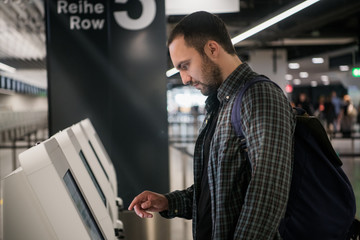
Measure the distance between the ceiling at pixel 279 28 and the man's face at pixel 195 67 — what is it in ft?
8.64

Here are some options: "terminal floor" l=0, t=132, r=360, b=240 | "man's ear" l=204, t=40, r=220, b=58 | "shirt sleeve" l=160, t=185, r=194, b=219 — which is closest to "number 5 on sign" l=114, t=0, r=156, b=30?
"terminal floor" l=0, t=132, r=360, b=240

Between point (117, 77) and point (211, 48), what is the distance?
2905 millimetres

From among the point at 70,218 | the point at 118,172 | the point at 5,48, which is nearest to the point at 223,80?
the point at 70,218

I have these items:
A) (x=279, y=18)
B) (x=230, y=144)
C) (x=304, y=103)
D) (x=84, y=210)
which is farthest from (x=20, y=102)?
(x=230, y=144)

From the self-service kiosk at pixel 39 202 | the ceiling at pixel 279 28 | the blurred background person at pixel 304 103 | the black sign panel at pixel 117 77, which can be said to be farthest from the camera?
the ceiling at pixel 279 28

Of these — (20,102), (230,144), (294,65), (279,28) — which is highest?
(279,28)

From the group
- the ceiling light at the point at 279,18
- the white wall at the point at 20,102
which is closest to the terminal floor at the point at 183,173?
the ceiling light at the point at 279,18

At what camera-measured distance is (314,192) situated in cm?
105

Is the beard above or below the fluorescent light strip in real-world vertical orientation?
below

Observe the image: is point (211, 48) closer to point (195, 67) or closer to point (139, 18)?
point (195, 67)

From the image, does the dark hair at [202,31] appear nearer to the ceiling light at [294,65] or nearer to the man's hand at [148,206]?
the man's hand at [148,206]

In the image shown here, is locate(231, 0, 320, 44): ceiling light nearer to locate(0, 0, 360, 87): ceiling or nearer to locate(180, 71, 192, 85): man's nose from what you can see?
locate(0, 0, 360, 87): ceiling

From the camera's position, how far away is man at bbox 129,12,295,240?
1.00 metres

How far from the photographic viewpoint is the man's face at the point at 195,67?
3.98ft
